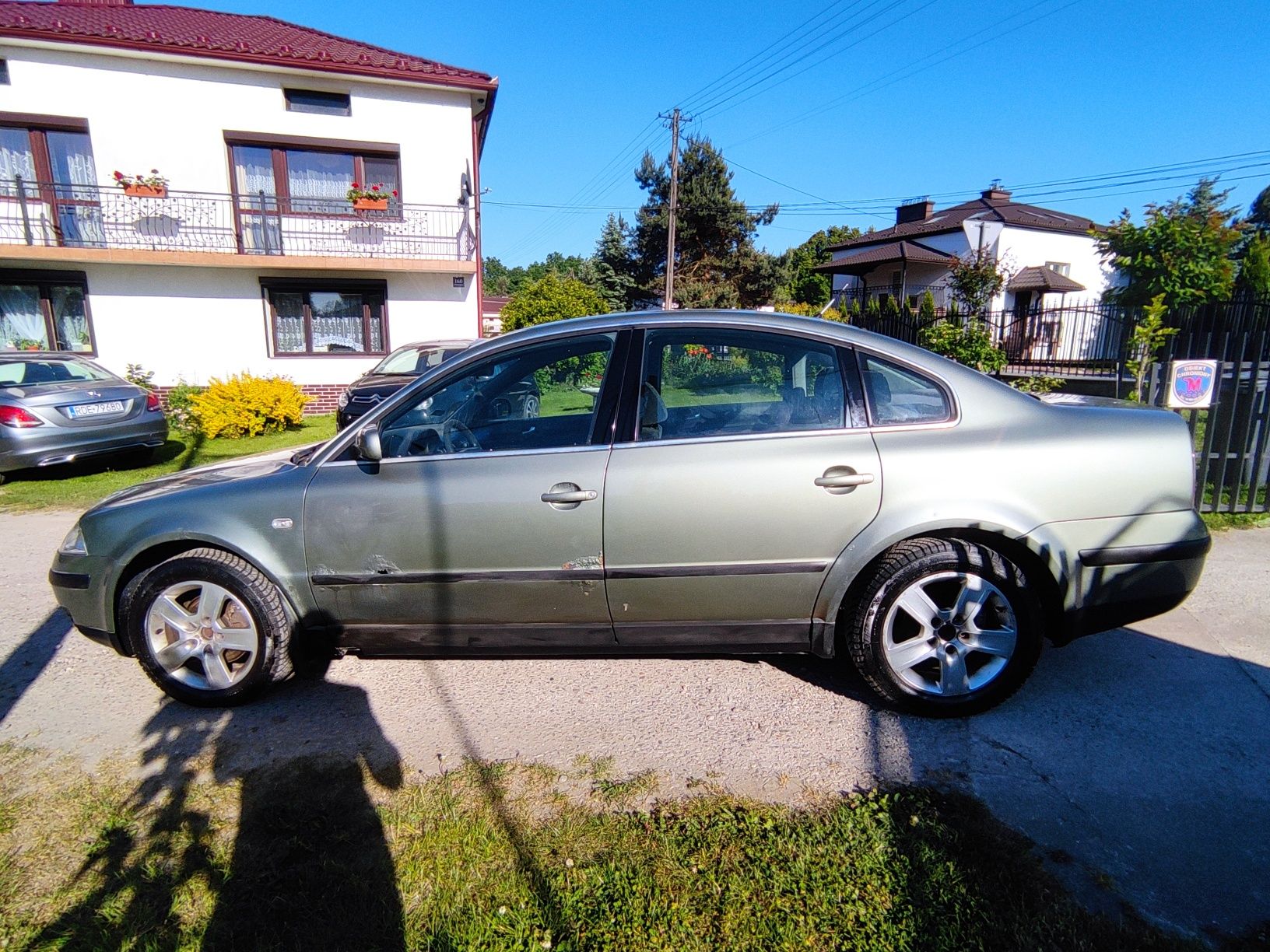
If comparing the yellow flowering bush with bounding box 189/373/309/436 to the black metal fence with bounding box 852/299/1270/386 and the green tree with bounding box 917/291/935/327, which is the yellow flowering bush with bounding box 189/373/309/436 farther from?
the green tree with bounding box 917/291/935/327

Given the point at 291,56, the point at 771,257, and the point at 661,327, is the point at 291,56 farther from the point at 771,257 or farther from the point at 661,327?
the point at 771,257

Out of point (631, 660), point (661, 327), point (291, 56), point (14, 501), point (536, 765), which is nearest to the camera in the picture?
point (536, 765)

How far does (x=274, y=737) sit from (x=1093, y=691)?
3.61 meters

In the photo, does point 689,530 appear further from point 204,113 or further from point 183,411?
point 204,113

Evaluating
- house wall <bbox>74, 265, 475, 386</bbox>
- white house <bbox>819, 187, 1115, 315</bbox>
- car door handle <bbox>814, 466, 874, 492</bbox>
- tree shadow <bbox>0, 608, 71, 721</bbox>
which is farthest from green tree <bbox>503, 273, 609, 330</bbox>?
car door handle <bbox>814, 466, 874, 492</bbox>

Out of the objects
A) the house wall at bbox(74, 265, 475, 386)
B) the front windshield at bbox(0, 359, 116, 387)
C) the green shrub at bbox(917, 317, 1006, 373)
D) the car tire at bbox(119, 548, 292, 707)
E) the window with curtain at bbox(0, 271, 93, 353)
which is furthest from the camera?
the house wall at bbox(74, 265, 475, 386)

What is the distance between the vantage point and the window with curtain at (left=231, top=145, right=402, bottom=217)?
14672 millimetres

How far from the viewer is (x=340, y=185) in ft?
50.1

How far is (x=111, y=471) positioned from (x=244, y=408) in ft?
9.64

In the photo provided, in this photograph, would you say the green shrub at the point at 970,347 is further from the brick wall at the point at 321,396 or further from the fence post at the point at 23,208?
the fence post at the point at 23,208

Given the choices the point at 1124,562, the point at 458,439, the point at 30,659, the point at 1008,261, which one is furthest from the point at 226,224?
the point at 1008,261

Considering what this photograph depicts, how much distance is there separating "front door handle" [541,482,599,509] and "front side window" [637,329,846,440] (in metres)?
0.34

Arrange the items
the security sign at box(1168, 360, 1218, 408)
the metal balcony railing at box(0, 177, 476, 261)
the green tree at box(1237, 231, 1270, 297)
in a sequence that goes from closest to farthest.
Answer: the security sign at box(1168, 360, 1218, 408) → the green tree at box(1237, 231, 1270, 297) → the metal balcony railing at box(0, 177, 476, 261)

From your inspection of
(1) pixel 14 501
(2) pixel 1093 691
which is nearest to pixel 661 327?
(2) pixel 1093 691
